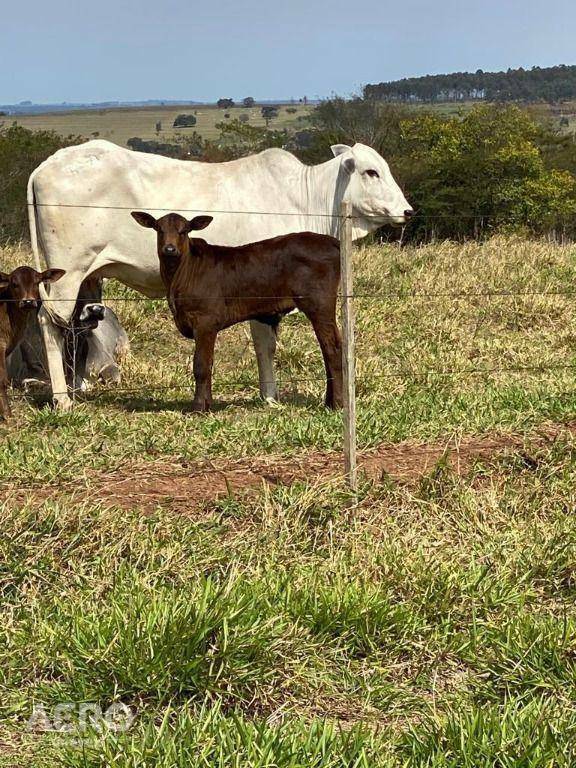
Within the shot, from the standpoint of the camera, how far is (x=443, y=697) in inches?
171

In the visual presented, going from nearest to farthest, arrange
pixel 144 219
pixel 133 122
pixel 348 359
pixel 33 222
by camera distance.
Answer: pixel 348 359
pixel 144 219
pixel 33 222
pixel 133 122

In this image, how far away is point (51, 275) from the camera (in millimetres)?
9148

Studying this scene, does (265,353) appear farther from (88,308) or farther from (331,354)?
(88,308)

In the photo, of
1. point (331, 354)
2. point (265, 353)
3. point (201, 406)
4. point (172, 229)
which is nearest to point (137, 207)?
point (172, 229)

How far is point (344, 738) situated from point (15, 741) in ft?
4.05

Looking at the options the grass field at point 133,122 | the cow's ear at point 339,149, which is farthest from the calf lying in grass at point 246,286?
the grass field at point 133,122

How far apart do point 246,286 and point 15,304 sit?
2021 millimetres

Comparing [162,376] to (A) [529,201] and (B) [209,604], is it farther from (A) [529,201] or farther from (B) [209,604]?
(A) [529,201]

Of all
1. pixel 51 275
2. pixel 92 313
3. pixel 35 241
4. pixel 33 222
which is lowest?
pixel 92 313

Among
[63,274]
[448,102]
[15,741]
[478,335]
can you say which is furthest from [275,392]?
[448,102]

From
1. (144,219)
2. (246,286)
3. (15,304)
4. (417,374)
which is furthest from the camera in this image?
(417,374)

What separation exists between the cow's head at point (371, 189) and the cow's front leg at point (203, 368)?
2330 mm

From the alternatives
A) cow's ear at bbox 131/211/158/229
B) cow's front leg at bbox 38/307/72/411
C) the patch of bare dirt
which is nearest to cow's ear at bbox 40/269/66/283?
cow's front leg at bbox 38/307/72/411

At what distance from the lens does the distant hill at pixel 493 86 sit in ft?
534
